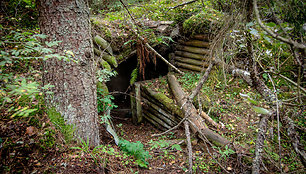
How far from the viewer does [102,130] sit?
3.38 m

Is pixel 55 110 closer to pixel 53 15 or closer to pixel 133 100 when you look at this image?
pixel 53 15

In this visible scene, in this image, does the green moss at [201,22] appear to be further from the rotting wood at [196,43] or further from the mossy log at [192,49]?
the mossy log at [192,49]

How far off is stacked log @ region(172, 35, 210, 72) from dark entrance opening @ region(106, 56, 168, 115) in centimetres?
105

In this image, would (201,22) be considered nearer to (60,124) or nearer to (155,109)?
(155,109)

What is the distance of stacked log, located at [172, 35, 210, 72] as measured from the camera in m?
6.12

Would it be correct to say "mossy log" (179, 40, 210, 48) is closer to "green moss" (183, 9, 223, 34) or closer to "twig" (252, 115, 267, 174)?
"green moss" (183, 9, 223, 34)

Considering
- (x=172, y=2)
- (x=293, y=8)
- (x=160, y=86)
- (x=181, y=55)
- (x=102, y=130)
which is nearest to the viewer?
(x=293, y=8)

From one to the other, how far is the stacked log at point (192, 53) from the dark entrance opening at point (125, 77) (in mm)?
1048

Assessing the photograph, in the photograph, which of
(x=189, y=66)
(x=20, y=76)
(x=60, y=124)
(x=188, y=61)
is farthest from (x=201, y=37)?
(x=20, y=76)

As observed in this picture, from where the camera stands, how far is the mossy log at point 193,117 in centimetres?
340

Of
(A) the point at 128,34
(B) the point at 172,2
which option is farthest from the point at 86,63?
(B) the point at 172,2

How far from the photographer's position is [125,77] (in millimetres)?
9914

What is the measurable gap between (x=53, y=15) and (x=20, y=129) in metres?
1.59

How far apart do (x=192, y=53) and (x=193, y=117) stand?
3378mm
